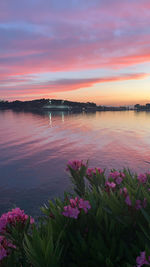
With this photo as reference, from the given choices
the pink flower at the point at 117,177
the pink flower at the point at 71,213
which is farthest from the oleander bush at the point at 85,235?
the pink flower at the point at 117,177

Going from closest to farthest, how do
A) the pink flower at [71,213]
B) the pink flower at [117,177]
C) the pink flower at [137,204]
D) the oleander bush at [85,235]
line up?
the oleander bush at [85,235] < the pink flower at [71,213] < the pink flower at [137,204] < the pink flower at [117,177]

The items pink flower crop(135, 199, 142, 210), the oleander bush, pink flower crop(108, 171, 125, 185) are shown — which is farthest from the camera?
pink flower crop(108, 171, 125, 185)

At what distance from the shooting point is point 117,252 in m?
2.86

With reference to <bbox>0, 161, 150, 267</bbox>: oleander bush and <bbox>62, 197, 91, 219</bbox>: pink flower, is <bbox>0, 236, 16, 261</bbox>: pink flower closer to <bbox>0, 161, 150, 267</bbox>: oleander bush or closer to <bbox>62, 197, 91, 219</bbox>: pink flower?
<bbox>0, 161, 150, 267</bbox>: oleander bush

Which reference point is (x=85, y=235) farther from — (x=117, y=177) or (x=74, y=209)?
(x=117, y=177)

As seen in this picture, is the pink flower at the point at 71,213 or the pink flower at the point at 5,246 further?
the pink flower at the point at 71,213

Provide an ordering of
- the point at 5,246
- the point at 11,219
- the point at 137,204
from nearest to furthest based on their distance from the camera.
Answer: the point at 11,219, the point at 5,246, the point at 137,204

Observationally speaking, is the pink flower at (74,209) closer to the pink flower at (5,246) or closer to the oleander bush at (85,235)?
the oleander bush at (85,235)

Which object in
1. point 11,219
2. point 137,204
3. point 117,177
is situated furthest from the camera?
point 117,177

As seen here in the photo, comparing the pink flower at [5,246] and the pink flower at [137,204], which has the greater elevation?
the pink flower at [137,204]

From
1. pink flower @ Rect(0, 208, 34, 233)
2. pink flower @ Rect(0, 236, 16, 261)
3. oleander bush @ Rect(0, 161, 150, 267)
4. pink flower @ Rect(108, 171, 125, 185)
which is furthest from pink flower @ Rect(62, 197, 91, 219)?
pink flower @ Rect(108, 171, 125, 185)

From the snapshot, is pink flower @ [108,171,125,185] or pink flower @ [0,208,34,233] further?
pink flower @ [108,171,125,185]

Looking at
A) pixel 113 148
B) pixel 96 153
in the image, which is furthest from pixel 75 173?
pixel 113 148

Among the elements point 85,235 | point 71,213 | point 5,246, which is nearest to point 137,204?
point 85,235
